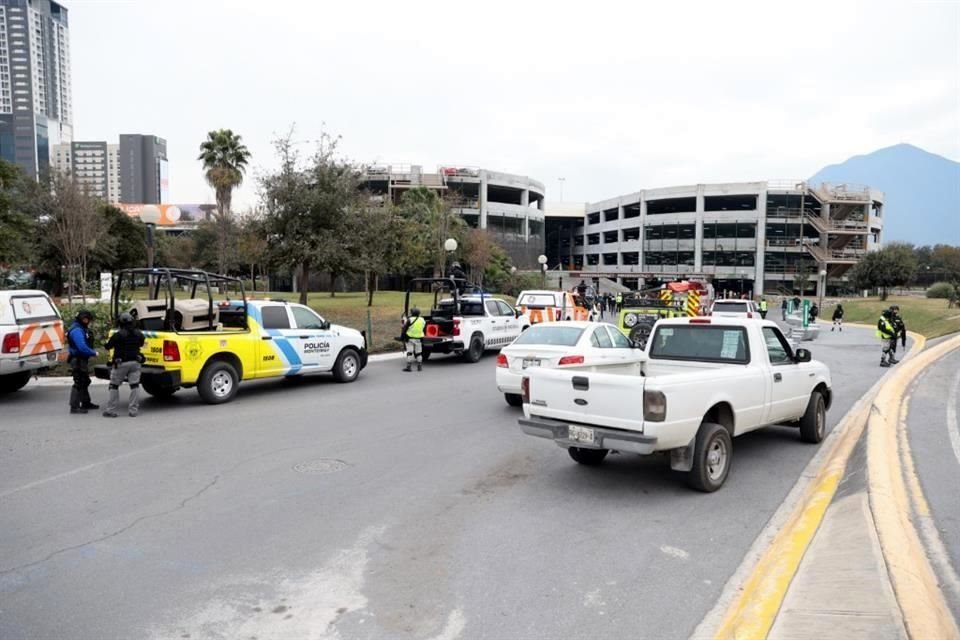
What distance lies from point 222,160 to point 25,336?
38.0 metres

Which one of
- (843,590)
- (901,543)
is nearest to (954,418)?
(901,543)

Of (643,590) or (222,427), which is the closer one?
(643,590)

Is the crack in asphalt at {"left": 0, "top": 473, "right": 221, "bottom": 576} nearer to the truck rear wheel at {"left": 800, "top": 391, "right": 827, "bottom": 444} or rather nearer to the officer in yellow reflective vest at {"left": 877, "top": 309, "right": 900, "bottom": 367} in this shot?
the truck rear wheel at {"left": 800, "top": 391, "right": 827, "bottom": 444}

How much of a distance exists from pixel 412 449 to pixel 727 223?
77667 millimetres

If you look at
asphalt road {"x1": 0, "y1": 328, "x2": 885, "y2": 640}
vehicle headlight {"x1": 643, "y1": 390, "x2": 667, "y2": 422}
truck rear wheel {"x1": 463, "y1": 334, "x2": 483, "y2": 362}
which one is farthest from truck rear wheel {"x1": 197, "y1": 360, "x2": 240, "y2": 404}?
vehicle headlight {"x1": 643, "y1": 390, "x2": 667, "y2": 422}

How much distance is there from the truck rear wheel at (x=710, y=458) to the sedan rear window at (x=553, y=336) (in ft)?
14.4

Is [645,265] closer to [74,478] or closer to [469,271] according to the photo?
[469,271]

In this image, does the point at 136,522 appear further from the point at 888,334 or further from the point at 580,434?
the point at 888,334

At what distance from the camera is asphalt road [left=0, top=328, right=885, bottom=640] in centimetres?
405

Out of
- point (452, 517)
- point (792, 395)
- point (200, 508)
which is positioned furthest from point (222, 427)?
point (792, 395)

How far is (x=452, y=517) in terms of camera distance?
583 cm

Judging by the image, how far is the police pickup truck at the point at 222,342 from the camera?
1101cm

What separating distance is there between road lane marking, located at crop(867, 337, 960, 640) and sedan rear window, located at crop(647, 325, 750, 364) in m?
1.72

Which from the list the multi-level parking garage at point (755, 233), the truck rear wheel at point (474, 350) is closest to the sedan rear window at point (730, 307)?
the truck rear wheel at point (474, 350)
